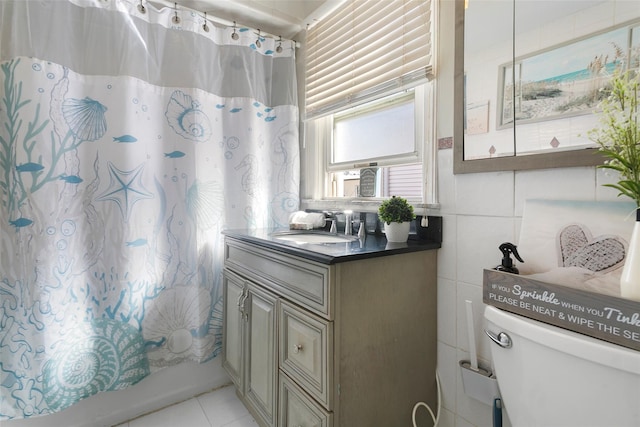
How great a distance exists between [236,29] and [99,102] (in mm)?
847

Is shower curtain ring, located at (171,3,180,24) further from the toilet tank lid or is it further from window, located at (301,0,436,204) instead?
the toilet tank lid

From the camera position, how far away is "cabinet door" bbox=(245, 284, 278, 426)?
128 centimetres

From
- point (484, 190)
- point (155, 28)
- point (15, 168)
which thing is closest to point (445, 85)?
point (484, 190)

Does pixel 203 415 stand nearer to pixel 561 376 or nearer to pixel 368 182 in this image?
pixel 368 182

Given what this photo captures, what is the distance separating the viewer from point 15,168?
130 cm

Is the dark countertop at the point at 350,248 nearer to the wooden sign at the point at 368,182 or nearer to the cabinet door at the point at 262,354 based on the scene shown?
the cabinet door at the point at 262,354

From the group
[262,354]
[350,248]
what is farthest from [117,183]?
[350,248]

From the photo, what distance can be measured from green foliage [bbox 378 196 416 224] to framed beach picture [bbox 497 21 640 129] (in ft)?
1.39

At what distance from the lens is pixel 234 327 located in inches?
63.8

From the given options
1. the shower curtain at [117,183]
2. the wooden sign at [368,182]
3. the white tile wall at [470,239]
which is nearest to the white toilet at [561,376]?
the white tile wall at [470,239]

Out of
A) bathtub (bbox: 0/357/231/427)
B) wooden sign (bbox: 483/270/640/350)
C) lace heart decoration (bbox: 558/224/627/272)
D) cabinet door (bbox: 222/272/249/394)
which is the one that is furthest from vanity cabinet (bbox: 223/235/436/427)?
bathtub (bbox: 0/357/231/427)

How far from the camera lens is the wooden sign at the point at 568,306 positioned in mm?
633

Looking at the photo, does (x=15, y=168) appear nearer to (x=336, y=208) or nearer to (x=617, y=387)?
(x=336, y=208)

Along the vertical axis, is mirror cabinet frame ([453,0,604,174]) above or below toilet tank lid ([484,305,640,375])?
above
